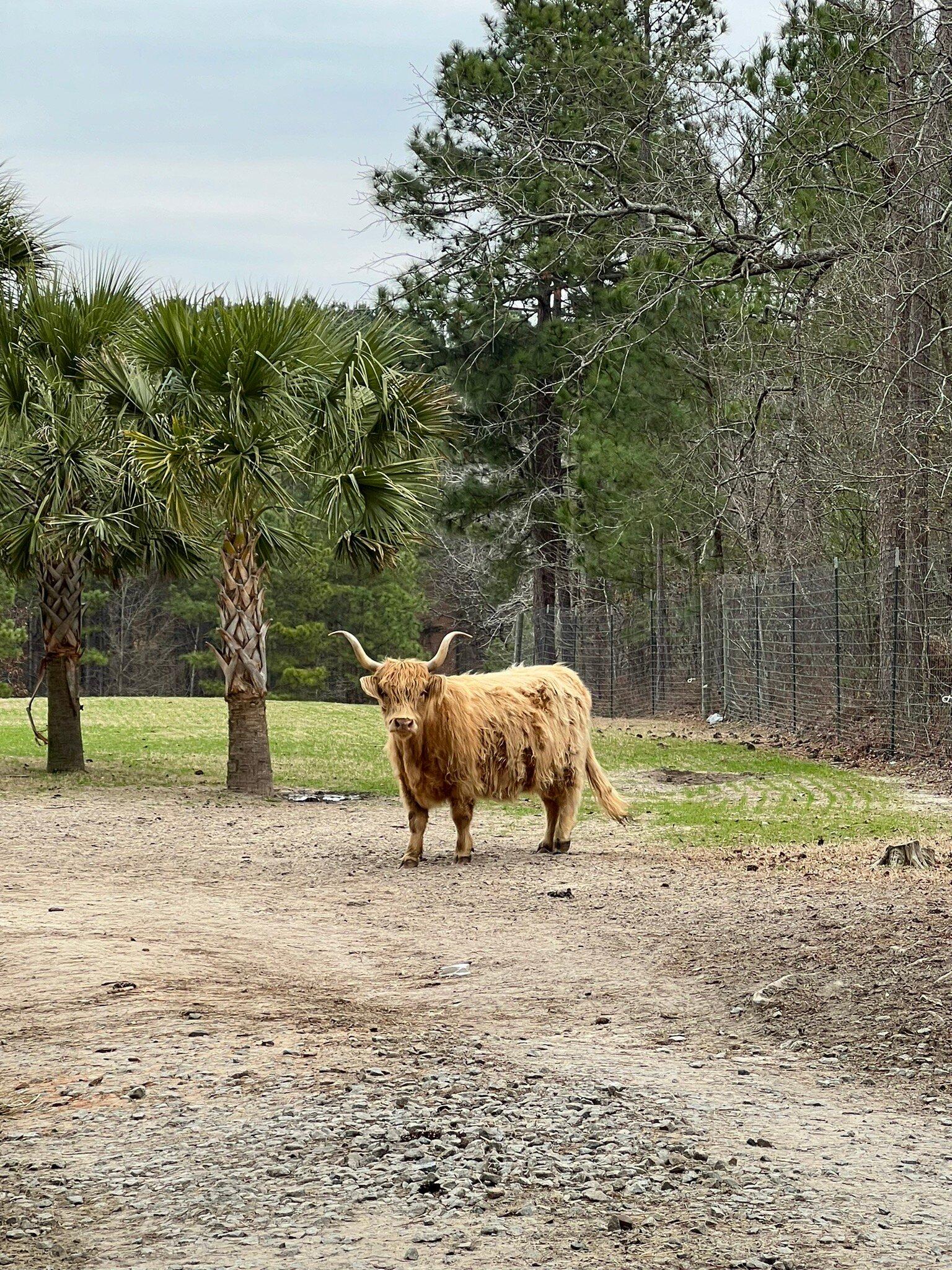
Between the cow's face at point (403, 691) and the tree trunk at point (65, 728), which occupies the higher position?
the cow's face at point (403, 691)

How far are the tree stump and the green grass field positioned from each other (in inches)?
58.5

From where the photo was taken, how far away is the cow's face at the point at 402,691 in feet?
31.4

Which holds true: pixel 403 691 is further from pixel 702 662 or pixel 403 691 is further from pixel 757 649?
pixel 702 662

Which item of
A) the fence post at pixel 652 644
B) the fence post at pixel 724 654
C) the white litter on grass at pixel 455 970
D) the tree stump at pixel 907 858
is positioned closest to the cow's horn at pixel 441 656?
the tree stump at pixel 907 858

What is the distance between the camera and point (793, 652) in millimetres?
19375

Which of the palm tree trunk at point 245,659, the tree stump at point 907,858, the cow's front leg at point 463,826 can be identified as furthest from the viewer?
the palm tree trunk at point 245,659

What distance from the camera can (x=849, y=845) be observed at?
1007 cm

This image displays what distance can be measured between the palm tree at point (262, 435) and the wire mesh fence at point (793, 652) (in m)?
5.55

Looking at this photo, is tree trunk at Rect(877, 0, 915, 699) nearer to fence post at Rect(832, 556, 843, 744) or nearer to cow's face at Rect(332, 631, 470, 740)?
fence post at Rect(832, 556, 843, 744)

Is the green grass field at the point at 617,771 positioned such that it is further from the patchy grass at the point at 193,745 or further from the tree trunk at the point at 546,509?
the tree trunk at the point at 546,509

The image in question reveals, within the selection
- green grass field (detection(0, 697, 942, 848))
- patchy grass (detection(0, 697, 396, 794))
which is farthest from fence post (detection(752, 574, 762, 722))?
patchy grass (detection(0, 697, 396, 794))

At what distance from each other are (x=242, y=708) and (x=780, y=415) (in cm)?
1266

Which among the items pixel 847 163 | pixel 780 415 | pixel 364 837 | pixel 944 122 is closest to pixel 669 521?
pixel 780 415

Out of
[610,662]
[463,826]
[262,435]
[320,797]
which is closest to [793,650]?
[320,797]
